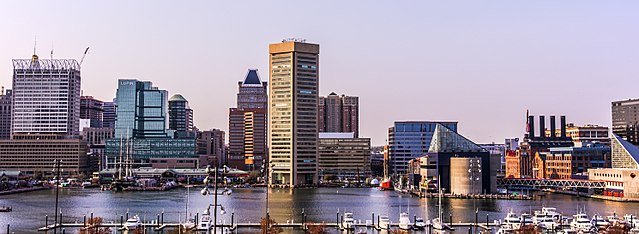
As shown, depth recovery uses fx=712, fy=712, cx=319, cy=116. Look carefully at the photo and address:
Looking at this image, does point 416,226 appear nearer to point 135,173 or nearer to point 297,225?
point 297,225

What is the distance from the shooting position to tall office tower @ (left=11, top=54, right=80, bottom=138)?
187750 millimetres

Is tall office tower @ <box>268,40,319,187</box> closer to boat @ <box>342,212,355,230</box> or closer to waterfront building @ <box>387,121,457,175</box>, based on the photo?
waterfront building @ <box>387,121,457,175</box>

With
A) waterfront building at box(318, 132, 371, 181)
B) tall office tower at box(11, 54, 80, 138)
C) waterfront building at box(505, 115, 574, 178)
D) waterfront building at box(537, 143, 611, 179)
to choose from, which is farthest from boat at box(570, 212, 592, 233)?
tall office tower at box(11, 54, 80, 138)

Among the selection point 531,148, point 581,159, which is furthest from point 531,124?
point 581,159

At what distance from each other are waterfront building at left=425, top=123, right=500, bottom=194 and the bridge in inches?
559

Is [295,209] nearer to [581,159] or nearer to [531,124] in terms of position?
[581,159]

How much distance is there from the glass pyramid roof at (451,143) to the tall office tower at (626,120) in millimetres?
91395

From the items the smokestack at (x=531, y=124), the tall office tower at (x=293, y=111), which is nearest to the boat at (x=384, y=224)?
the tall office tower at (x=293, y=111)

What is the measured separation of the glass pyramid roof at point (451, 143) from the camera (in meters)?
112

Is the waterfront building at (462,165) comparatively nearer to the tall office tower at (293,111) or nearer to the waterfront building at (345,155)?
the tall office tower at (293,111)

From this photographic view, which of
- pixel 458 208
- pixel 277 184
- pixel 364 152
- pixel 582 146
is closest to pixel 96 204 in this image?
pixel 458 208

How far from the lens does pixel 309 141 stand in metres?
160

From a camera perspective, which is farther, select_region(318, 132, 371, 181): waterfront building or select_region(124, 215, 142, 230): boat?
select_region(318, 132, 371, 181): waterfront building

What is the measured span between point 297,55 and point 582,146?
203 feet
